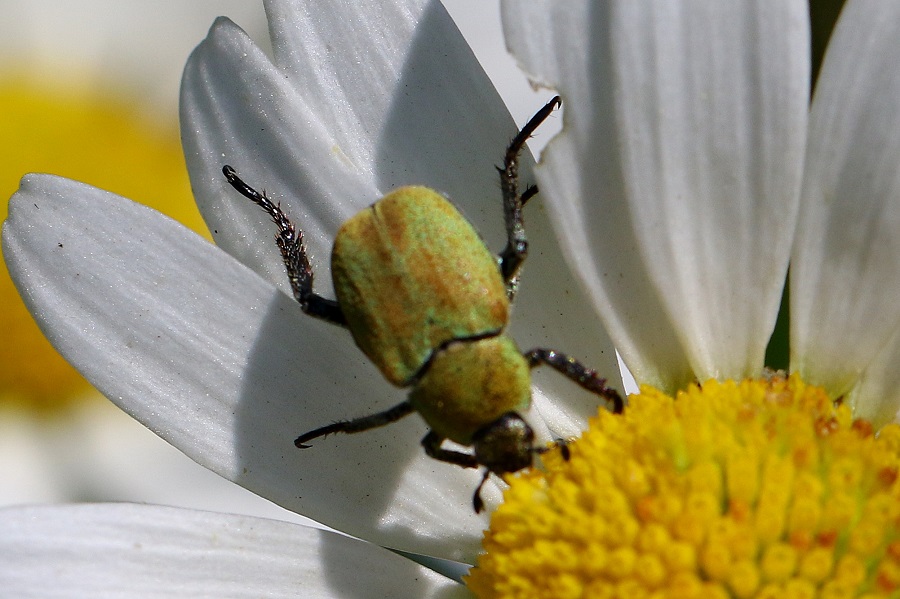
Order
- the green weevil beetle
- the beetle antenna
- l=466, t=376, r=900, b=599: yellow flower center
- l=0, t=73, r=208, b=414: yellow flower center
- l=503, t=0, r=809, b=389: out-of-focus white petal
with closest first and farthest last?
l=466, t=376, r=900, b=599: yellow flower center, l=503, t=0, r=809, b=389: out-of-focus white petal, the green weevil beetle, the beetle antenna, l=0, t=73, r=208, b=414: yellow flower center

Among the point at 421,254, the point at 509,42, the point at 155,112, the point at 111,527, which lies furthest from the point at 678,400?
the point at 155,112

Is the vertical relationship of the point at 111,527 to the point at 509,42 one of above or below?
below

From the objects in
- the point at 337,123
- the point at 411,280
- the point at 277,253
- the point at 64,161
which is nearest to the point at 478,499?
the point at 411,280

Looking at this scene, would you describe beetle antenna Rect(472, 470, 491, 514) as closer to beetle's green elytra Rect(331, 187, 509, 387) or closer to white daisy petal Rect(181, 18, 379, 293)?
beetle's green elytra Rect(331, 187, 509, 387)

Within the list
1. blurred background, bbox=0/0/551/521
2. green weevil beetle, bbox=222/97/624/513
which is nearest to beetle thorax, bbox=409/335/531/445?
green weevil beetle, bbox=222/97/624/513

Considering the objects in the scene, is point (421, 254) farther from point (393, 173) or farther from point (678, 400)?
point (678, 400)

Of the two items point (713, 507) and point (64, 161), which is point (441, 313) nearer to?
point (713, 507)
